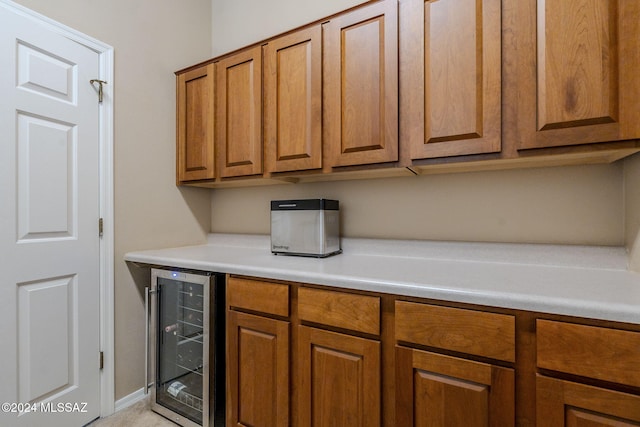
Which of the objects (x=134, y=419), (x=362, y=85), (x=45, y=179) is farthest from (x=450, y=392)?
(x=45, y=179)

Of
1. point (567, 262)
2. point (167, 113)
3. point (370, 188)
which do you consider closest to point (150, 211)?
point (167, 113)

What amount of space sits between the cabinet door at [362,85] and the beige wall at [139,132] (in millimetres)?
1229

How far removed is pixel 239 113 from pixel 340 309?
1.36 m

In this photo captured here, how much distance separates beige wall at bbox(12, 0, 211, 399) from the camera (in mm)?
1811

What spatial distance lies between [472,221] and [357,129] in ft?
2.52

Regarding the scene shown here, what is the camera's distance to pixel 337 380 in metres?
1.21

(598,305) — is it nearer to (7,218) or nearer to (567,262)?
(567,262)

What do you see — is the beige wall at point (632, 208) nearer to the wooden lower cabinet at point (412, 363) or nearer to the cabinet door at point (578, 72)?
the cabinet door at point (578, 72)

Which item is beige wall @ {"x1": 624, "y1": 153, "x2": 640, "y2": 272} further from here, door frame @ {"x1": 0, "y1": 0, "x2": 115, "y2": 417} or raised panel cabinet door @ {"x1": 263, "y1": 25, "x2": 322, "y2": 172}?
door frame @ {"x1": 0, "y1": 0, "x2": 115, "y2": 417}

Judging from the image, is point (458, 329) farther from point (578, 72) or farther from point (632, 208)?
point (578, 72)

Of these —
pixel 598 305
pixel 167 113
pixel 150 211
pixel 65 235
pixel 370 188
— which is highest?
pixel 167 113

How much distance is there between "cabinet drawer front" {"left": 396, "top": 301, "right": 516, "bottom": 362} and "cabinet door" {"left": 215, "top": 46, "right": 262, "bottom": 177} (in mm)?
1210

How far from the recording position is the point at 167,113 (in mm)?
2125

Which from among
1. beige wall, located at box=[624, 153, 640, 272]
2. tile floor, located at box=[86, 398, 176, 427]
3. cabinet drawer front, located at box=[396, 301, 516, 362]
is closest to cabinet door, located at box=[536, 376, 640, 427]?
cabinet drawer front, located at box=[396, 301, 516, 362]
